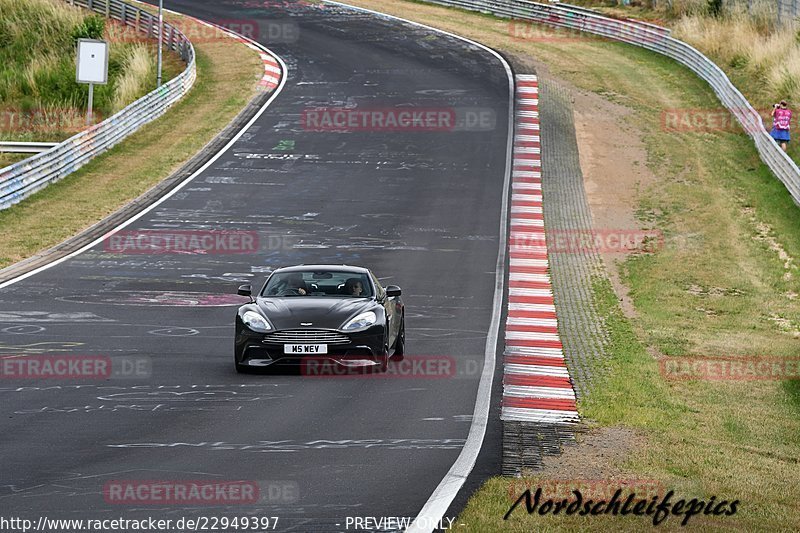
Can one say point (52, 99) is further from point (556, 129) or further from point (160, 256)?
point (160, 256)

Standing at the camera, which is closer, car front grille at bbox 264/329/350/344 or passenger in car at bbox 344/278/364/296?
car front grille at bbox 264/329/350/344

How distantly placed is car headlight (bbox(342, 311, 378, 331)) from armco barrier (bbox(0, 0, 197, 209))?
16.7 metres

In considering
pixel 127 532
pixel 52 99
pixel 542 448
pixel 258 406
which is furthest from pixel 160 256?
pixel 52 99

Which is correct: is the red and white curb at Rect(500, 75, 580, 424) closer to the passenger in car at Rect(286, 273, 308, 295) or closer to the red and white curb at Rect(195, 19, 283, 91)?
the passenger in car at Rect(286, 273, 308, 295)

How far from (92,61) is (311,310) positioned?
82.9 feet

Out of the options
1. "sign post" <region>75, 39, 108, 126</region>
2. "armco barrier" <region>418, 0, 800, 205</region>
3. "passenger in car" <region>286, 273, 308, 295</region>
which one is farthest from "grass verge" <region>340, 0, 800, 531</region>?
"sign post" <region>75, 39, 108, 126</region>

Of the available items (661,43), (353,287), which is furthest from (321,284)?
(661,43)

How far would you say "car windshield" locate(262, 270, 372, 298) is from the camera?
52.7ft

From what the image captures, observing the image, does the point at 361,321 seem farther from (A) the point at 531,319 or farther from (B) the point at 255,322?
(A) the point at 531,319

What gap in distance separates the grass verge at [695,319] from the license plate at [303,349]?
3151 mm

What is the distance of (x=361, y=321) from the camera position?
15.0 m

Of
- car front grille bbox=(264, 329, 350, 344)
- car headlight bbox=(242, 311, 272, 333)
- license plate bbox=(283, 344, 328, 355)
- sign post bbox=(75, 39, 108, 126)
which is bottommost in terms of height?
license plate bbox=(283, 344, 328, 355)

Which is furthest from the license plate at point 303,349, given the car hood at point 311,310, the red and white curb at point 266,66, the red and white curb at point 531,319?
the red and white curb at point 266,66

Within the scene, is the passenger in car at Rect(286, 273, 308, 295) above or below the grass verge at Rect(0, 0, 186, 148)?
above
